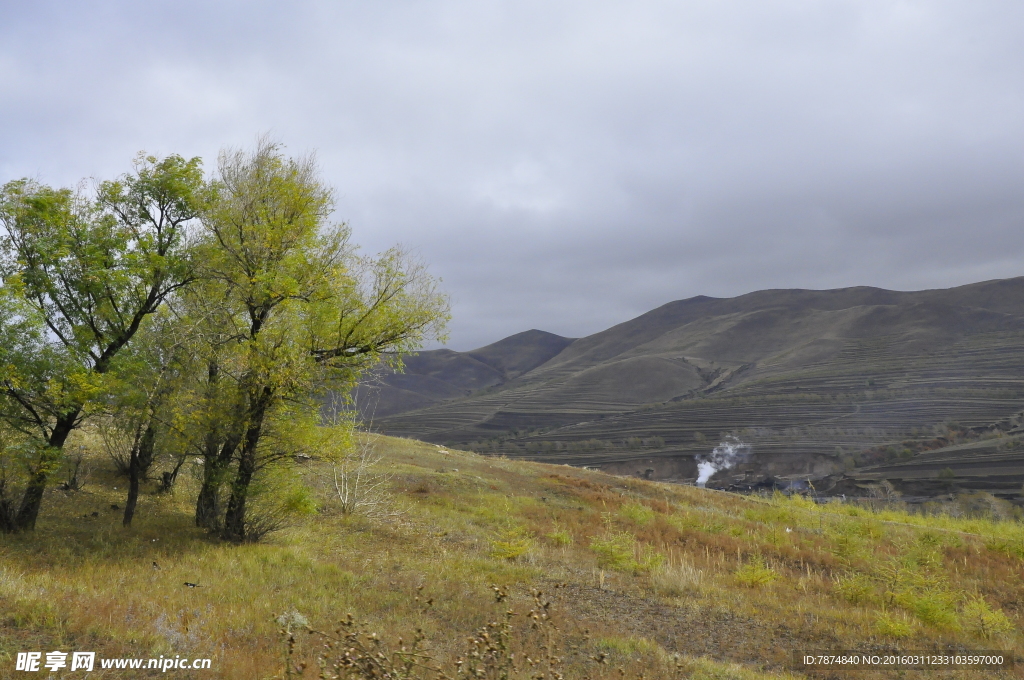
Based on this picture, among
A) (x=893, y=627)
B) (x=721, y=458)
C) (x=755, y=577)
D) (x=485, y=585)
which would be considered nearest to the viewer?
(x=893, y=627)

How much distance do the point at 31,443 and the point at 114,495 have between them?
507cm

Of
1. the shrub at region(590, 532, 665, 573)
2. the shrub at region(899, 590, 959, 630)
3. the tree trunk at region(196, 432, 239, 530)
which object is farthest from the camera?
the shrub at region(590, 532, 665, 573)

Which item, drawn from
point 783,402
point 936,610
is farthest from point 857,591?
point 783,402

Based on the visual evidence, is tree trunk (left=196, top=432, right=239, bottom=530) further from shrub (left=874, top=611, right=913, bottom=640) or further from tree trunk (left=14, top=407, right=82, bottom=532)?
shrub (left=874, top=611, right=913, bottom=640)

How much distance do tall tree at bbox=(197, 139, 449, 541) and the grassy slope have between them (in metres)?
2.55

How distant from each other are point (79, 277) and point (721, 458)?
2562 inches

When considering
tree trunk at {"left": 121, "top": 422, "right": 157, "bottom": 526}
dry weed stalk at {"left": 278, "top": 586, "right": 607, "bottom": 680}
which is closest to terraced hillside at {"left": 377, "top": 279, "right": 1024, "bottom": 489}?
tree trunk at {"left": 121, "top": 422, "right": 157, "bottom": 526}

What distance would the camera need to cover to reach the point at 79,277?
37.6 feet

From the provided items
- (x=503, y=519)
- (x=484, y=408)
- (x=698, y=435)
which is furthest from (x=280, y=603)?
(x=484, y=408)

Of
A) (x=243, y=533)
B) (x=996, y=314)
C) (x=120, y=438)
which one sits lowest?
(x=243, y=533)

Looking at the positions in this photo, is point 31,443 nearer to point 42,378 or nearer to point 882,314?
point 42,378

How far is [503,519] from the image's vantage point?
17016 millimetres

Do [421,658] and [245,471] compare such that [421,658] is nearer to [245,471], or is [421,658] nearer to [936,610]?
[245,471]

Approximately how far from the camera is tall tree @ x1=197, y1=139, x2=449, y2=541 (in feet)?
36.7
